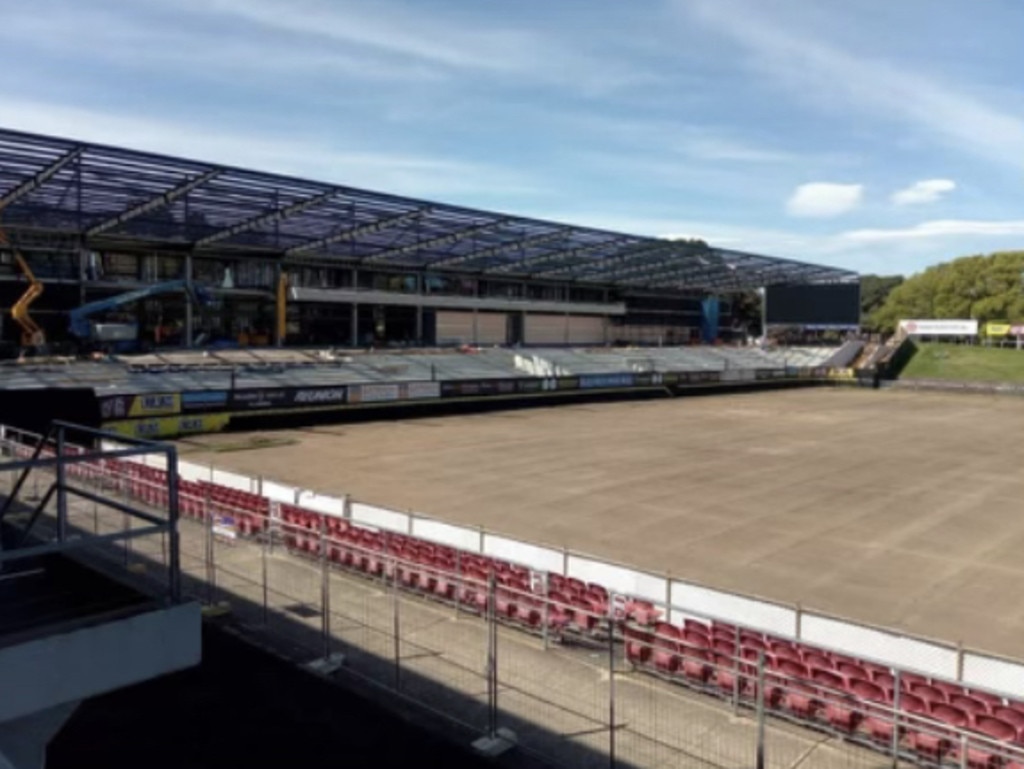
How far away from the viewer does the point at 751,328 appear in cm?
12762

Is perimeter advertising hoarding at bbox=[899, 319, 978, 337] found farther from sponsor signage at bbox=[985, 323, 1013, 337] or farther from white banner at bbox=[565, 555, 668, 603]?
white banner at bbox=[565, 555, 668, 603]

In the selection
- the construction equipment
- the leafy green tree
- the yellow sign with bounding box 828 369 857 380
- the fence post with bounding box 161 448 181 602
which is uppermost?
the leafy green tree

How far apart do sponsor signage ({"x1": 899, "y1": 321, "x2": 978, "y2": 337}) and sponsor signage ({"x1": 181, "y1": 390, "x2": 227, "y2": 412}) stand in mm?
89361

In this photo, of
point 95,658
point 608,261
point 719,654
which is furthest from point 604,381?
point 95,658

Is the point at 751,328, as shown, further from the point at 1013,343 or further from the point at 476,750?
the point at 476,750

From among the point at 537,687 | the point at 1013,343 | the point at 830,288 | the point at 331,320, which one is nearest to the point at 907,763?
the point at 537,687

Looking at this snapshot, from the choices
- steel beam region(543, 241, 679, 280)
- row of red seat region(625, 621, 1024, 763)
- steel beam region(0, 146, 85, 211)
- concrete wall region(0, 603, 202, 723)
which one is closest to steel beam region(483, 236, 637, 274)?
steel beam region(543, 241, 679, 280)

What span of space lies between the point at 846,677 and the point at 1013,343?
11795cm

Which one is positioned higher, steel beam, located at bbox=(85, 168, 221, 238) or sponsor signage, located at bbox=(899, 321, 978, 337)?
steel beam, located at bbox=(85, 168, 221, 238)

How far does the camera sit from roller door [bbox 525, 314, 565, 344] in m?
91.4

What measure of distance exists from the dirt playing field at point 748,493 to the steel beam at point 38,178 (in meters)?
14.8

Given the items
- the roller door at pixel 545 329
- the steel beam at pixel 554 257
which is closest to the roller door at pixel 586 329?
the roller door at pixel 545 329

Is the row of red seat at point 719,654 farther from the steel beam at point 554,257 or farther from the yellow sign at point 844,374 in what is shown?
the yellow sign at point 844,374

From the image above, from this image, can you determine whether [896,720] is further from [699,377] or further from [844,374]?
[844,374]
